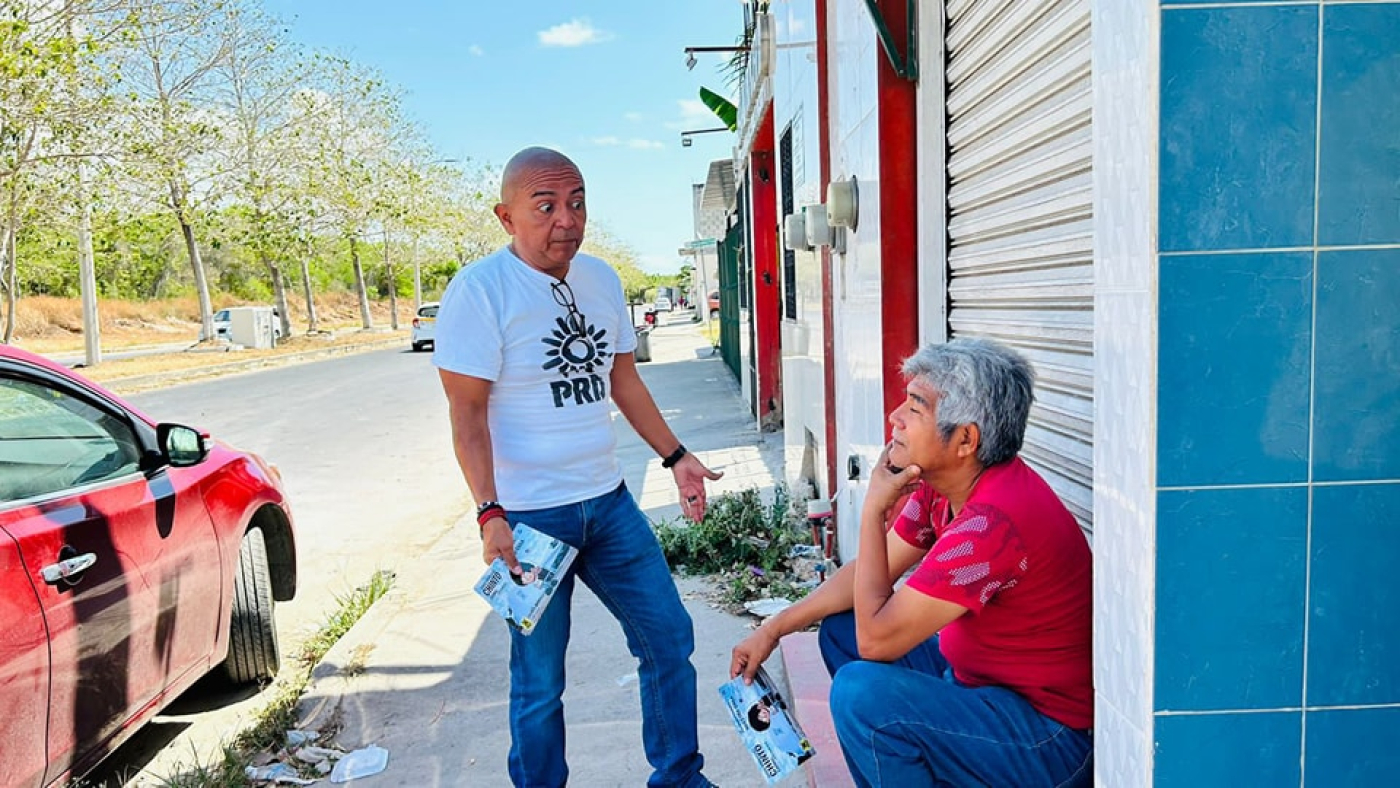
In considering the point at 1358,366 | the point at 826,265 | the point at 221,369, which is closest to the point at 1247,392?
the point at 1358,366

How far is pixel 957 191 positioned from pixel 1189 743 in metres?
2.20

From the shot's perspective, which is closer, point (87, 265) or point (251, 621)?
point (251, 621)

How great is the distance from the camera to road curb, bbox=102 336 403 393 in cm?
1928

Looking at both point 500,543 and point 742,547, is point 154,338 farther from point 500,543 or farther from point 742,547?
point 500,543

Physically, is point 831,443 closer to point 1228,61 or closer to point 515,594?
point 515,594

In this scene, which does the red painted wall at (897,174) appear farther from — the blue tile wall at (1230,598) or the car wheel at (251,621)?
the car wheel at (251,621)

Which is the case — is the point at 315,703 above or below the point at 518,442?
below

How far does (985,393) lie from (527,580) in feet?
4.28

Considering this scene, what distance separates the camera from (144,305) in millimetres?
49781

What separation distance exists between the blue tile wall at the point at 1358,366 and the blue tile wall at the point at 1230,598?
3.6 inches

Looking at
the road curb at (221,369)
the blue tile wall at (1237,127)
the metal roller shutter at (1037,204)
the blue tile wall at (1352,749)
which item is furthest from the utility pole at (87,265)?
Answer: the blue tile wall at (1352,749)

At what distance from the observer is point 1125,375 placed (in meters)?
1.58

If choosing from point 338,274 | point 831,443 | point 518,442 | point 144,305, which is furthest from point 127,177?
point 338,274

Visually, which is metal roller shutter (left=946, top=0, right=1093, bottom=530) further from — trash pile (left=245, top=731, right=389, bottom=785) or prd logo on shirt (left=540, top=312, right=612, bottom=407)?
trash pile (left=245, top=731, right=389, bottom=785)
